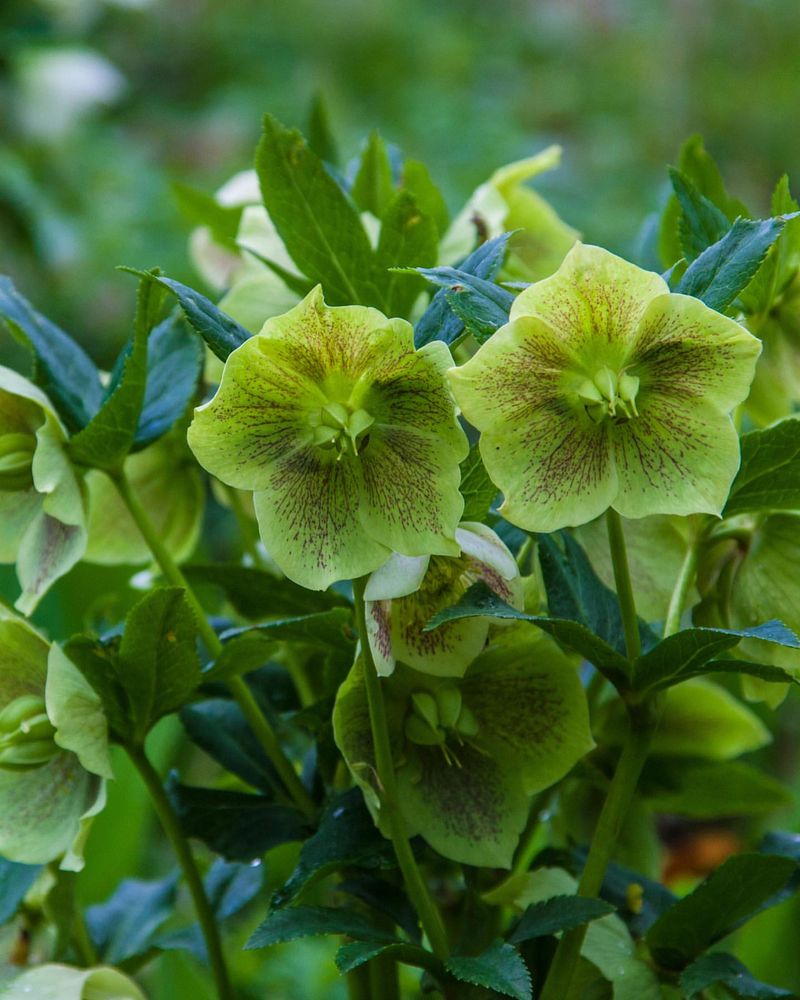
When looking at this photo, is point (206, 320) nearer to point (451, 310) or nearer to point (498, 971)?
point (451, 310)

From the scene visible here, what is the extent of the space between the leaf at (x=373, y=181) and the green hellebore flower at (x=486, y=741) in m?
0.25

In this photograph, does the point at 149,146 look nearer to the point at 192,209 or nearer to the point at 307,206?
the point at 192,209

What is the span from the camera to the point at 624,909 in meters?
0.58

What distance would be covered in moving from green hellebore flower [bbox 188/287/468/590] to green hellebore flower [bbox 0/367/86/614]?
0.11 m

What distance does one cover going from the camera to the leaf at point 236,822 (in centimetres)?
55

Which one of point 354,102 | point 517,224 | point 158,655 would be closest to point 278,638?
point 158,655

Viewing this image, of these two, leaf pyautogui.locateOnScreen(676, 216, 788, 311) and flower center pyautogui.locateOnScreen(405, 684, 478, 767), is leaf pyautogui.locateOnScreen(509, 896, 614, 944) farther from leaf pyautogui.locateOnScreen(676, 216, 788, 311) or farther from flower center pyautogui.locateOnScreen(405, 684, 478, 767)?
leaf pyautogui.locateOnScreen(676, 216, 788, 311)

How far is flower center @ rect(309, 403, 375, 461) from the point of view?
1.44 feet

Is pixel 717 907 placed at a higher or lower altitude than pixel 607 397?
lower

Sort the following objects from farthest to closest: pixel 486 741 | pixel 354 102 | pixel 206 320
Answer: pixel 354 102 < pixel 486 741 < pixel 206 320

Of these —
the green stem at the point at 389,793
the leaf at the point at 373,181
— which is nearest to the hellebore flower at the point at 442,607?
the green stem at the point at 389,793

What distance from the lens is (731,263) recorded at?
0.43 metres

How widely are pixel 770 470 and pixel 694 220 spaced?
0.11m

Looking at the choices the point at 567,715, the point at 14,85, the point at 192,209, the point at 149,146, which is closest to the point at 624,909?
the point at 567,715
